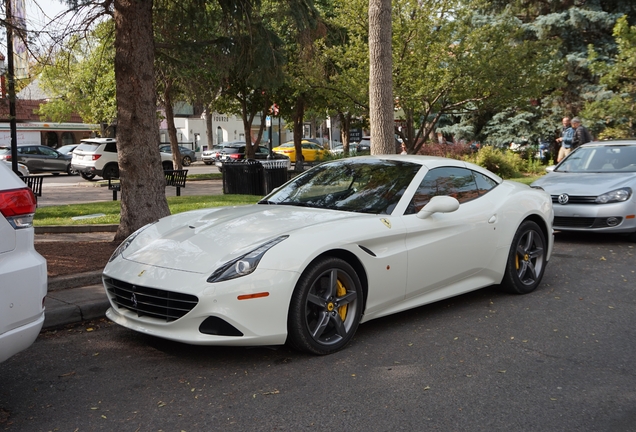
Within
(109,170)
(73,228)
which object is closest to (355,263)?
(73,228)

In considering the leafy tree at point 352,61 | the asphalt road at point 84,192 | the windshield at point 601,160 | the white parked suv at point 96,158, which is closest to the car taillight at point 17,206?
the windshield at point 601,160

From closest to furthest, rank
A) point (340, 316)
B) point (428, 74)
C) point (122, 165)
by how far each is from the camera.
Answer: point (340, 316) < point (122, 165) < point (428, 74)

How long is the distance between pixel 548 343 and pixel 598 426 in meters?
1.53

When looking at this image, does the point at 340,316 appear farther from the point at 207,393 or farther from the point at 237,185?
the point at 237,185

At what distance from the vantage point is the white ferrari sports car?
4547 mm

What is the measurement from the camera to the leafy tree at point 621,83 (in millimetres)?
20125

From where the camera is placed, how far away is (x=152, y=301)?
15.5 ft

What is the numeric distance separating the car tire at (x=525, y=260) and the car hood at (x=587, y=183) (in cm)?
321

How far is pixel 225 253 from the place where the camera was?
475 centimetres

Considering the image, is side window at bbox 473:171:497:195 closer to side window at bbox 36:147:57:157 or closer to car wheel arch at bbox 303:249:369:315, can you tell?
car wheel arch at bbox 303:249:369:315

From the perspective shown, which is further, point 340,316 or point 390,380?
point 340,316

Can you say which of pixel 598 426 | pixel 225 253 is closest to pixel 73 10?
pixel 225 253

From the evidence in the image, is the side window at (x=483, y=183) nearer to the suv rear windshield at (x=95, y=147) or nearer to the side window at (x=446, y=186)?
the side window at (x=446, y=186)

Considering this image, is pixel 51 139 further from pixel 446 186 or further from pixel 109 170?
pixel 446 186
